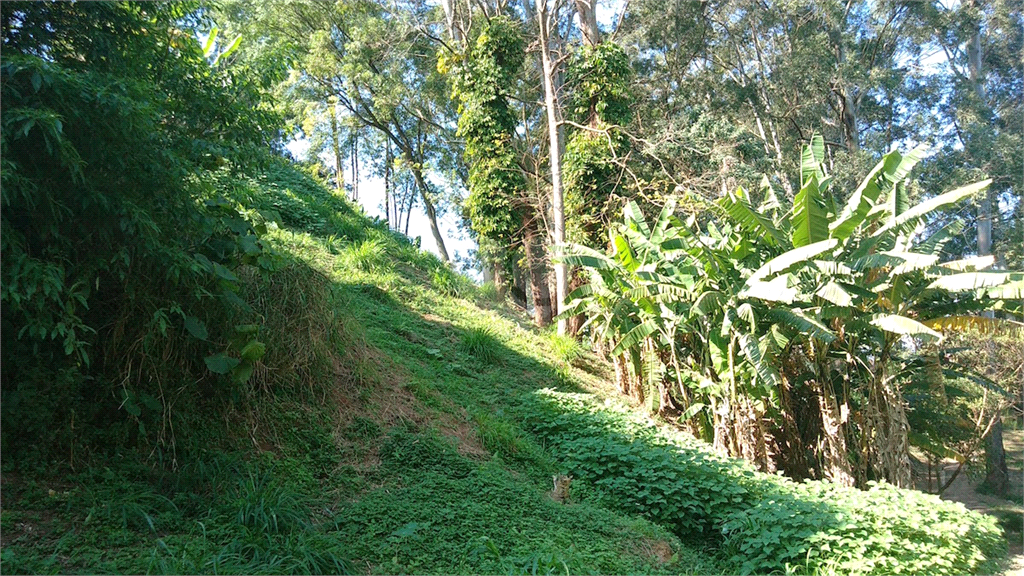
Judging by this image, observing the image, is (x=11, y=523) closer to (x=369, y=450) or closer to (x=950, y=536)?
(x=369, y=450)

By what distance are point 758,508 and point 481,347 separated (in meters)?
4.89

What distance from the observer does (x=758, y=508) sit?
655 cm

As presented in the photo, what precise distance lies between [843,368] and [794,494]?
269cm

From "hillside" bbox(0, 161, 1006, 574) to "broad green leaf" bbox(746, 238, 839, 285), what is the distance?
220 centimetres

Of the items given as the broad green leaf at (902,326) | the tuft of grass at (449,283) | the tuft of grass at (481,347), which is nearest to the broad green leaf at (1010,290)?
the broad green leaf at (902,326)

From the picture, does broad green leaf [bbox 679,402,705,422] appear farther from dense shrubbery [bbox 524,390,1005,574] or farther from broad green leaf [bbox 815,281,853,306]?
broad green leaf [bbox 815,281,853,306]

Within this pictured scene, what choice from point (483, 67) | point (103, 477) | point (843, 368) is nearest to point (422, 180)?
point (483, 67)

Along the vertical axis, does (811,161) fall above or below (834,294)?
above

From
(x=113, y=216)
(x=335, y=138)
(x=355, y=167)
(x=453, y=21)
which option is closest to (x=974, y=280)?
(x=113, y=216)

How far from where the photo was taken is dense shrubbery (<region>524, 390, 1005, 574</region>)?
5938 millimetres

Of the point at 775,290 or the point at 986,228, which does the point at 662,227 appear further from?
the point at 986,228

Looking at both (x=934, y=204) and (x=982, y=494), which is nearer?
(x=934, y=204)

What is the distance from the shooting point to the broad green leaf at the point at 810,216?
316 inches

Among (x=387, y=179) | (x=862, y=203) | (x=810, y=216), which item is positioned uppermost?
(x=387, y=179)
